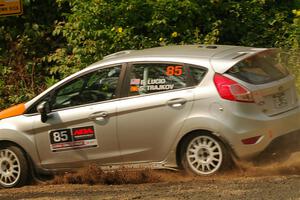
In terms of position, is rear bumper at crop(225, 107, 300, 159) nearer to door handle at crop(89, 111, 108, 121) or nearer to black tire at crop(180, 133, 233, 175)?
black tire at crop(180, 133, 233, 175)

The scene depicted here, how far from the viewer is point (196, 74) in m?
7.48

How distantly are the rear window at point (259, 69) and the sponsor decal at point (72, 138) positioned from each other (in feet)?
6.13

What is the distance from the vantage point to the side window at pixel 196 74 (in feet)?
24.4

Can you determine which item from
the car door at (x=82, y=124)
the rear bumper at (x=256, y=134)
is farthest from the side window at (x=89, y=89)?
the rear bumper at (x=256, y=134)

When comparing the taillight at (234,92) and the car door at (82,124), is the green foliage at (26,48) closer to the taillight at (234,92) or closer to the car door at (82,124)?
the car door at (82,124)

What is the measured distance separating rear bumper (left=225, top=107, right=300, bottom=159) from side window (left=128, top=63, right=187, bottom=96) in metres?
0.86

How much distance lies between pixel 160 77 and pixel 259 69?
117cm

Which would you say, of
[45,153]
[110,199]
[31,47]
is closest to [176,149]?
[110,199]

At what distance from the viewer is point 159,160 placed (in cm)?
764

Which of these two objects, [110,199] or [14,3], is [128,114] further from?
[14,3]

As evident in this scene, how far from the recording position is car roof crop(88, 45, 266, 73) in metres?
7.42

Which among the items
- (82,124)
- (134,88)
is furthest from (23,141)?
(134,88)

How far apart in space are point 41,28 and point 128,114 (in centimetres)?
734

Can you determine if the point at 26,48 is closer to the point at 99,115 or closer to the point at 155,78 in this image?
the point at 99,115
